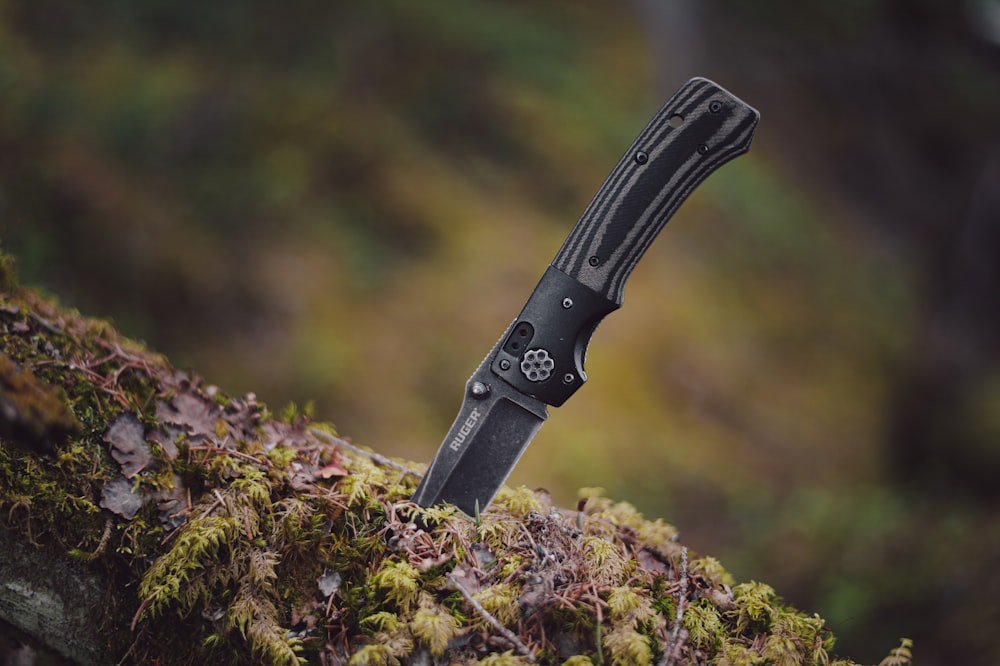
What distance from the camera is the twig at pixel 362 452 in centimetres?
262

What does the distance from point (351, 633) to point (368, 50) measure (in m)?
8.52

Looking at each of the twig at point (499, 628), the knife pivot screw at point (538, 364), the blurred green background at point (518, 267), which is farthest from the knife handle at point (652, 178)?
the blurred green background at point (518, 267)

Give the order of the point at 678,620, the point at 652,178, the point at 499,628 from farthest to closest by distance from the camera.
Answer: the point at 652,178 → the point at 678,620 → the point at 499,628

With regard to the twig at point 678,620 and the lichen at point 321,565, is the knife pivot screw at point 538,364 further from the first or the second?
the twig at point 678,620

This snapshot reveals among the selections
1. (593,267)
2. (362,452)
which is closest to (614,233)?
(593,267)

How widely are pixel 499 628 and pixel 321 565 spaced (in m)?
0.58

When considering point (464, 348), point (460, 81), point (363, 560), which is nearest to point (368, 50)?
point (460, 81)

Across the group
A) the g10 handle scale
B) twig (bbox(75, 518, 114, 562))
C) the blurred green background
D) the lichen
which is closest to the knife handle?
the g10 handle scale

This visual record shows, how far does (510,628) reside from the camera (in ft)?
6.74

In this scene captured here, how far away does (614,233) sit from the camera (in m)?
2.61

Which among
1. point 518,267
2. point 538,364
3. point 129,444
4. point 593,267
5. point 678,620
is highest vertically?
point 518,267

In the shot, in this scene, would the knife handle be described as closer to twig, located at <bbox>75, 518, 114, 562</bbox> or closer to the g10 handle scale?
the g10 handle scale

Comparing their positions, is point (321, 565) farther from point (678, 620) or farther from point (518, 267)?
point (518, 267)

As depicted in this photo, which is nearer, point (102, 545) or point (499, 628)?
point (499, 628)
